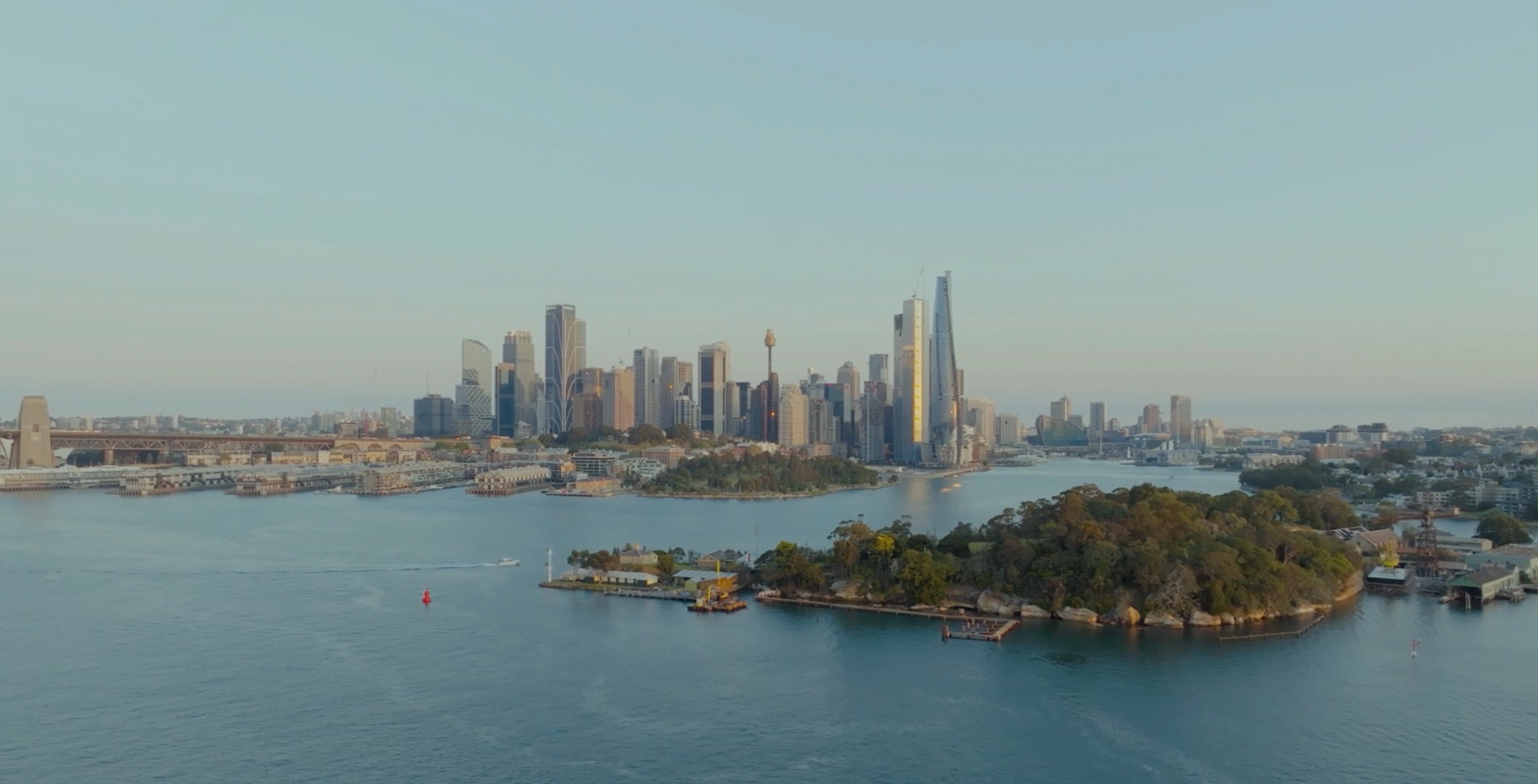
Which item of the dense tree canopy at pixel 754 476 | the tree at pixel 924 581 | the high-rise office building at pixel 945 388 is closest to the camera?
the tree at pixel 924 581

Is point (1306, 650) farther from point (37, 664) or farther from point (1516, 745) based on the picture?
point (37, 664)

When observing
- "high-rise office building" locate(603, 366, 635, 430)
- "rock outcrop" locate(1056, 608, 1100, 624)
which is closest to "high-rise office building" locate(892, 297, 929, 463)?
"high-rise office building" locate(603, 366, 635, 430)

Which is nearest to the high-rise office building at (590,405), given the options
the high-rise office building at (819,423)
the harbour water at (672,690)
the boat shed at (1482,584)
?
the high-rise office building at (819,423)

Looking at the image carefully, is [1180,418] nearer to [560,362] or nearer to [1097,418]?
[1097,418]

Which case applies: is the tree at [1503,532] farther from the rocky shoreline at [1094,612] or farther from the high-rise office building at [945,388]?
the high-rise office building at [945,388]

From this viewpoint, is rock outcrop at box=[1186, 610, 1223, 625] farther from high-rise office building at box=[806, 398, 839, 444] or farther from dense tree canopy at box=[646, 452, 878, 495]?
high-rise office building at box=[806, 398, 839, 444]

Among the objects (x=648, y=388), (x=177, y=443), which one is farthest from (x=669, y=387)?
(x=177, y=443)
